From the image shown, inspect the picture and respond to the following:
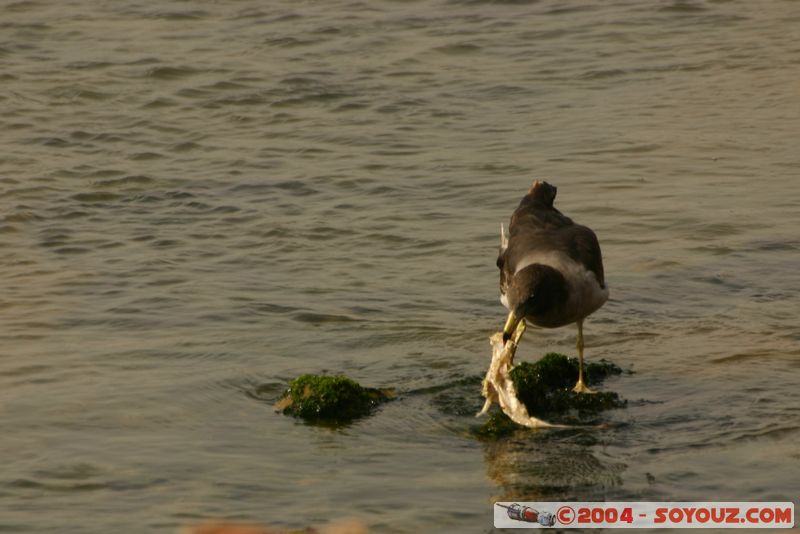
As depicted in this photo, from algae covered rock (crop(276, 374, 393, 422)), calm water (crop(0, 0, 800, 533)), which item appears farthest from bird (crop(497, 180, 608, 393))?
algae covered rock (crop(276, 374, 393, 422))

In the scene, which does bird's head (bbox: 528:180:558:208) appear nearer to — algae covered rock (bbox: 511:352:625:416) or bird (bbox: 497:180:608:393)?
bird (bbox: 497:180:608:393)

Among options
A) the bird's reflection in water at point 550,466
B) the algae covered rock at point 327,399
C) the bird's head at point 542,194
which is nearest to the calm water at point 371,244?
the bird's reflection in water at point 550,466

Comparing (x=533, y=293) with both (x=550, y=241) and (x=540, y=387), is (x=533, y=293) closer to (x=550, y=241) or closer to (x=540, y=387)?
(x=540, y=387)

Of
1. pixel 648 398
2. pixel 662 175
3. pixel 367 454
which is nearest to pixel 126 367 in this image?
→ pixel 367 454

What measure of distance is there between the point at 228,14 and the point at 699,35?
7.22 m

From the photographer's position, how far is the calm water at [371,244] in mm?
7762

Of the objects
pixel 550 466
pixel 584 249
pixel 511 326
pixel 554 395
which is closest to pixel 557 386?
pixel 554 395

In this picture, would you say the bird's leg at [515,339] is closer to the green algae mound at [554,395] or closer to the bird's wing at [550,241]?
the green algae mound at [554,395]

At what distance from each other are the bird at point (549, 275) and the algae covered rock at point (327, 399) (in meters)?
0.98

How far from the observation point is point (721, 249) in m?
12.1

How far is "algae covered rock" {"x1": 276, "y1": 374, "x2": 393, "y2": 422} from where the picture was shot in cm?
863

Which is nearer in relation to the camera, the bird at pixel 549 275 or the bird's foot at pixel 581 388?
the bird at pixel 549 275

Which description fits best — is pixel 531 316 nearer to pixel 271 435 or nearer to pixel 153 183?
pixel 271 435

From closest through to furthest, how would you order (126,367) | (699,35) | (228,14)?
(126,367) → (699,35) → (228,14)
